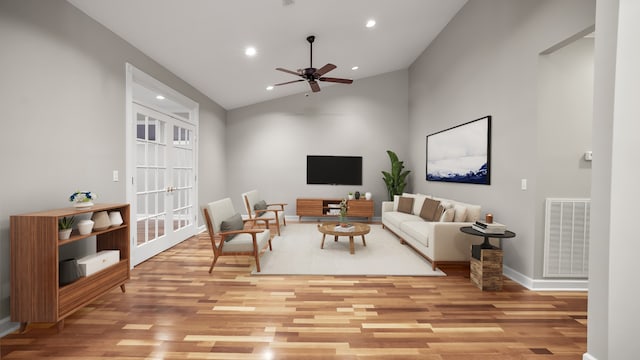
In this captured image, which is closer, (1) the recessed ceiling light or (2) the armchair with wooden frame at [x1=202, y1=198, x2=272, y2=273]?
(2) the armchair with wooden frame at [x1=202, y1=198, x2=272, y2=273]

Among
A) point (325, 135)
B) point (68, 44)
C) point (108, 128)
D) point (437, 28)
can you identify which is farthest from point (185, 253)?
point (437, 28)

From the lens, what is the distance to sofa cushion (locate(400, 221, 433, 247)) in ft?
12.3

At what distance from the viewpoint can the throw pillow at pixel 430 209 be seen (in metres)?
4.55

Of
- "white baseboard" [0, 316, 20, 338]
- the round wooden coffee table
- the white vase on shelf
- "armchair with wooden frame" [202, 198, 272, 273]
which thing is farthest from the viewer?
the round wooden coffee table

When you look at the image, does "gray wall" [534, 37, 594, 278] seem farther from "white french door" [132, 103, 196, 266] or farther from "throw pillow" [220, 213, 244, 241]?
"white french door" [132, 103, 196, 266]

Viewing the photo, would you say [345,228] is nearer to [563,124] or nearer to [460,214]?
[460,214]

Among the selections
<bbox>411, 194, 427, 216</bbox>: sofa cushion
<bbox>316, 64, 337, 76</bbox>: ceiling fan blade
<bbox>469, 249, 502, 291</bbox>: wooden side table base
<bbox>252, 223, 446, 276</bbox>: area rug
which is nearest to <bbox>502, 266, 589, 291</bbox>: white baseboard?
<bbox>469, 249, 502, 291</bbox>: wooden side table base

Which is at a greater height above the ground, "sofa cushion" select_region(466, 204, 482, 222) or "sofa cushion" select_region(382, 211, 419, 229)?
"sofa cushion" select_region(466, 204, 482, 222)

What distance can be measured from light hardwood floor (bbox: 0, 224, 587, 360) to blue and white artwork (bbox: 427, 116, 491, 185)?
1581 millimetres

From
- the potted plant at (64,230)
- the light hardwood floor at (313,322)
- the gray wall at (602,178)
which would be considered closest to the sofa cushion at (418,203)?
the light hardwood floor at (313,322)

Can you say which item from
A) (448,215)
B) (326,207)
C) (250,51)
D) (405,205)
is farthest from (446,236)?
(250,51)

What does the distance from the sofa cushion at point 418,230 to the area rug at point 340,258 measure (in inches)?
11.0

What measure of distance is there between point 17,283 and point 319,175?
5.63 meters

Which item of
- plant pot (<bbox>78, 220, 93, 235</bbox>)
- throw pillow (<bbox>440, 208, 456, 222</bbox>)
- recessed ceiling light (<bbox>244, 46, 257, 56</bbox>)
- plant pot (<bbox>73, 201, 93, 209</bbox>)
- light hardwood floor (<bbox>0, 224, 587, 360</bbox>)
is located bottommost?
light hardwood floor (<bbox>0, 224, 587, 360</bbox>)
